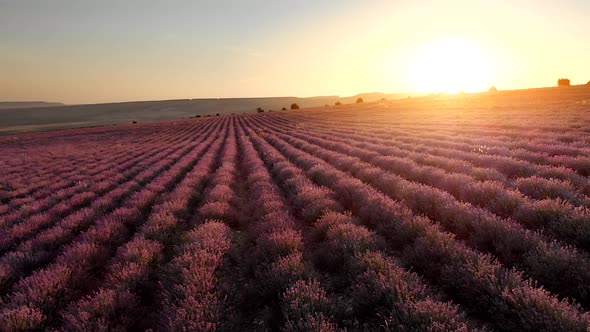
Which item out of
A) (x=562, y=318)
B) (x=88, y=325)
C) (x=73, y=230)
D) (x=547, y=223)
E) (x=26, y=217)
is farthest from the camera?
(x=26, y=217)

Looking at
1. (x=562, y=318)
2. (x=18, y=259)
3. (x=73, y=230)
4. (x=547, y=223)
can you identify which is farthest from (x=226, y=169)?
(x=562, y=318)

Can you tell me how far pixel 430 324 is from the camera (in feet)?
9.47

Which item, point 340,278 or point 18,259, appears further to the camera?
point 18,259

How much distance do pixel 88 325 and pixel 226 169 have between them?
9365mm

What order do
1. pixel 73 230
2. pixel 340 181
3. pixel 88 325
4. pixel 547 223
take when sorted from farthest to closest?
pixel 340 181 → pixel 73 230 → pixel 547 223 → pixel 88 325

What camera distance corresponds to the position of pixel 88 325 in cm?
331

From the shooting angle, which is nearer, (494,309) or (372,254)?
(494,309)

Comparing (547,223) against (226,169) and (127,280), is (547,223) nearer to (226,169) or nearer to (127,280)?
(127,280)

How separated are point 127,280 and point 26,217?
18.3 feet

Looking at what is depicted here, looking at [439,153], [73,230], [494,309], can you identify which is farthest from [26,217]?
[439,153]

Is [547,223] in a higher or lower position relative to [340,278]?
higher

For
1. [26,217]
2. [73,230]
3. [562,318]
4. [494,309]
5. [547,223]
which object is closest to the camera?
[562,318]

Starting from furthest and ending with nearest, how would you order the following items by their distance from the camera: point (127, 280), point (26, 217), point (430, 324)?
point (26, 217) < point (127, 280) < point (430, 324)

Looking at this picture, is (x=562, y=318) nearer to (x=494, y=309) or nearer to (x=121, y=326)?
(x=494, y=309)
